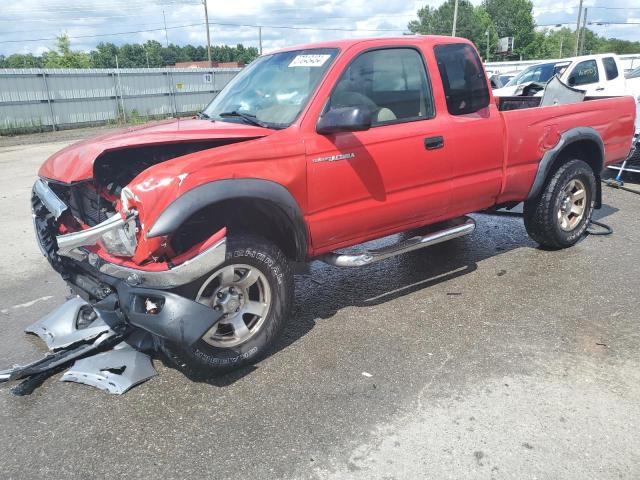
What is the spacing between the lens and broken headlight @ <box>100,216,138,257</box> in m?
3.05

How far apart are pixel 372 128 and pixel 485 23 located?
104 metres

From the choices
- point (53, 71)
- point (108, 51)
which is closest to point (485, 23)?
point (108, 51)

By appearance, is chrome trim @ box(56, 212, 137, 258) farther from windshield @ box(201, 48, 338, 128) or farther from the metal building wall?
the metal building wall

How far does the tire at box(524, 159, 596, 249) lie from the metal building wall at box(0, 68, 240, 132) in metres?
21.3

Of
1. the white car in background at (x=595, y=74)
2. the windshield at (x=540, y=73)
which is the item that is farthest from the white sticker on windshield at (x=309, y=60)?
the windshield at (x=540, y=73)

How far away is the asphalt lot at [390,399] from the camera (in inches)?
104

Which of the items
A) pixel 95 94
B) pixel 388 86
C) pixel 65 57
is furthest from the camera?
pixel 65 57

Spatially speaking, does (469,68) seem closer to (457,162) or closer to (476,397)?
(457,162)

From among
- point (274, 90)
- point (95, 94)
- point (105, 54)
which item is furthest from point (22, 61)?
point (274, 90)

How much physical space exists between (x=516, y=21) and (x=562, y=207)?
108m

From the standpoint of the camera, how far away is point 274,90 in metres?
4.09

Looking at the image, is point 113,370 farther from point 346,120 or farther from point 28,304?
point 346,120

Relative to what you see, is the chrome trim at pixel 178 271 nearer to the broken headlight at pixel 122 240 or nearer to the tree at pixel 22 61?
the broken headlight at pixel 122 240

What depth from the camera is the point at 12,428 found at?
2.99m
